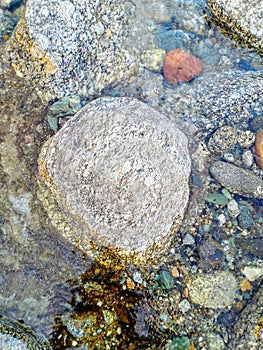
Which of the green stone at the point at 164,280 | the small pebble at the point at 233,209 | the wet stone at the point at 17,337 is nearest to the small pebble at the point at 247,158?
the small pebble at the point at 233,209

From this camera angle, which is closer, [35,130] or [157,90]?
[35,130]

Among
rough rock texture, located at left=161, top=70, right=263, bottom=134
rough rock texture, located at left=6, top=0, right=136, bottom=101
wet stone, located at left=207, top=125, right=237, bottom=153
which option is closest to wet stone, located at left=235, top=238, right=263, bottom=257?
wet stone, located at left=207, top=125, right=237, bottom=153

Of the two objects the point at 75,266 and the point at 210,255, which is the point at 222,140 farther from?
the point at 75,266

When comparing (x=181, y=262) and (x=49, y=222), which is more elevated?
(x=49, y=222)

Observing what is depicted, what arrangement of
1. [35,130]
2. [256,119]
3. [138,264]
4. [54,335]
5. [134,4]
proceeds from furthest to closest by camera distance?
1. [134,4]
2. [256,119]
3. [35,130]
4. [138,264]
5. [54,335]

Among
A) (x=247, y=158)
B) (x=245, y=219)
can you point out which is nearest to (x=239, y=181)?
(x=247, y=158)

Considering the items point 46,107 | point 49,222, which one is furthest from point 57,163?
point 46,107

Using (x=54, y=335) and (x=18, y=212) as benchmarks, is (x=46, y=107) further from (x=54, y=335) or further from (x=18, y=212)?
(x=54, y=335)
